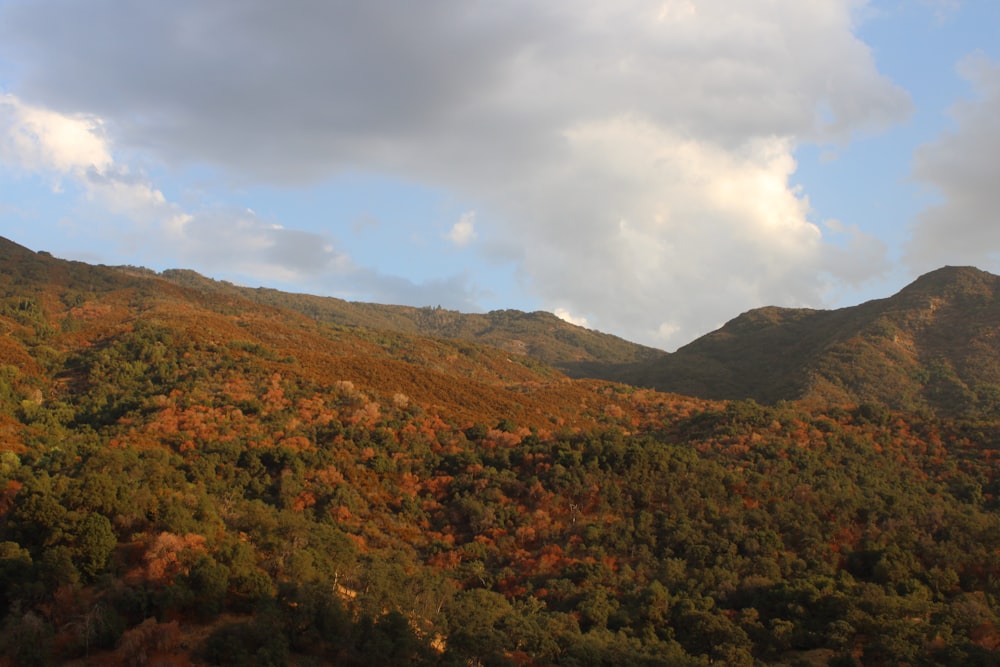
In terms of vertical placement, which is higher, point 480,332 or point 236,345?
point 480,332

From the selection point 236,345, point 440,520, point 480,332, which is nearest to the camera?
point 440,520

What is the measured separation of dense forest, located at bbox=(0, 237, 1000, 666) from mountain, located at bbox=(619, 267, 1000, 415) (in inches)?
1253

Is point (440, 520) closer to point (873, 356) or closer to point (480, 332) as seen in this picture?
point (873, 356)

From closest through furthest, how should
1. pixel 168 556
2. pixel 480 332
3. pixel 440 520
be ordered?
pixel 168 556
pixel 440 520
pixel 480 332

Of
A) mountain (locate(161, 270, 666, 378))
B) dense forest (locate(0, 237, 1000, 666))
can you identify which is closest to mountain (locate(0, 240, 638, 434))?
dense forest (locate(0, 237, 1000, 666))

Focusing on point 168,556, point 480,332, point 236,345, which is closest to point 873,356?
point 236,345

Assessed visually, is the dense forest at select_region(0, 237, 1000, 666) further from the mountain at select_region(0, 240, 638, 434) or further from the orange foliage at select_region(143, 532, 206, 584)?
the mountain at select_region(0, 240, 638, 434)

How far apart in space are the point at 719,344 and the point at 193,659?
11883 cm

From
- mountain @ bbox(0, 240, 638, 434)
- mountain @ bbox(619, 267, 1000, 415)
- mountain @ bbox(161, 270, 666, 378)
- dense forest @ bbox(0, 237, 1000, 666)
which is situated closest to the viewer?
dense forest @ bbox(0, 237, 1000, 666)

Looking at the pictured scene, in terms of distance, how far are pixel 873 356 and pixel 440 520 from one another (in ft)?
245

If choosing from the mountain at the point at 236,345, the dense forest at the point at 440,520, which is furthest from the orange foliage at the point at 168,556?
the mountain at the point at 236,345

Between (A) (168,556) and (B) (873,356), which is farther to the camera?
(B) (873,356)

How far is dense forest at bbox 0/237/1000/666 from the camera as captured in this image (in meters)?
22.2

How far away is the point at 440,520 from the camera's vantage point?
38562 mm
